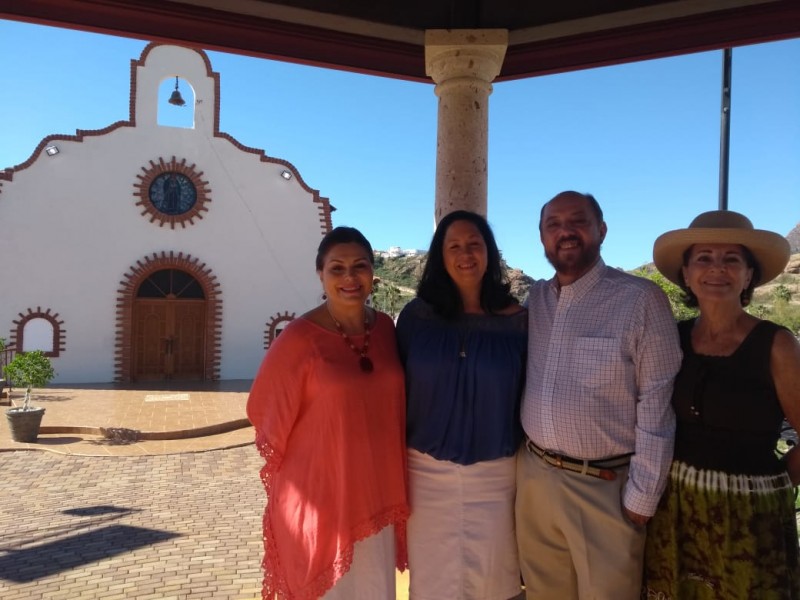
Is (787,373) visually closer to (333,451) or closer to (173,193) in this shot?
(333,451)

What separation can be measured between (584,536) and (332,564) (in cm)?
91

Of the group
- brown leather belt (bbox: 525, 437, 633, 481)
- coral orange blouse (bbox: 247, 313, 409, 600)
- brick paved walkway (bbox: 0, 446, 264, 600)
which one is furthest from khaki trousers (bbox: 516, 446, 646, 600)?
brick paved walkway (bbox: 0, 446, 264, 600)

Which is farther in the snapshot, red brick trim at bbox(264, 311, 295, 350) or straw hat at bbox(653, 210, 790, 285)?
red brick trim at bbox(264, 311, 295, 350)

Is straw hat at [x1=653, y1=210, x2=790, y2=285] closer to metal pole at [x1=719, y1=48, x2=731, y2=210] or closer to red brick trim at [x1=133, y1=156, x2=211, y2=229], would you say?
metal pole at [x1=719, y1=48, x2=731, y2=210]

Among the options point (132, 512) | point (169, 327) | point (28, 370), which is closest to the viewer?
point (132, 512)

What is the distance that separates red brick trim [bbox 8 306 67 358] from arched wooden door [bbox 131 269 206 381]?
1.69 m

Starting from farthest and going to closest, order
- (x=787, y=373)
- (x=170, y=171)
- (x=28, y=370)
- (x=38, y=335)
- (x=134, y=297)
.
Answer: (x=170, y=171)
(x=134, y=297)
(x=38, y=335)
(x=28, y=370)
(x=787, y=373)

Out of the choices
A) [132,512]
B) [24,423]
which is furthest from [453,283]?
[24,423]

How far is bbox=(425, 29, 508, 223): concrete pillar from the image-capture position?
3.49 meters

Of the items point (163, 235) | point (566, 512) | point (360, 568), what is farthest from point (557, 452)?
point (163, 235)

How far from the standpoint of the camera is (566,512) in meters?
2.12

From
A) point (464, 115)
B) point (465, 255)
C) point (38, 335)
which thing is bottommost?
point (38, 335)

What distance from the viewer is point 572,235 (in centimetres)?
225

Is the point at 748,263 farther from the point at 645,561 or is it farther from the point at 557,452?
the point at 645,561
